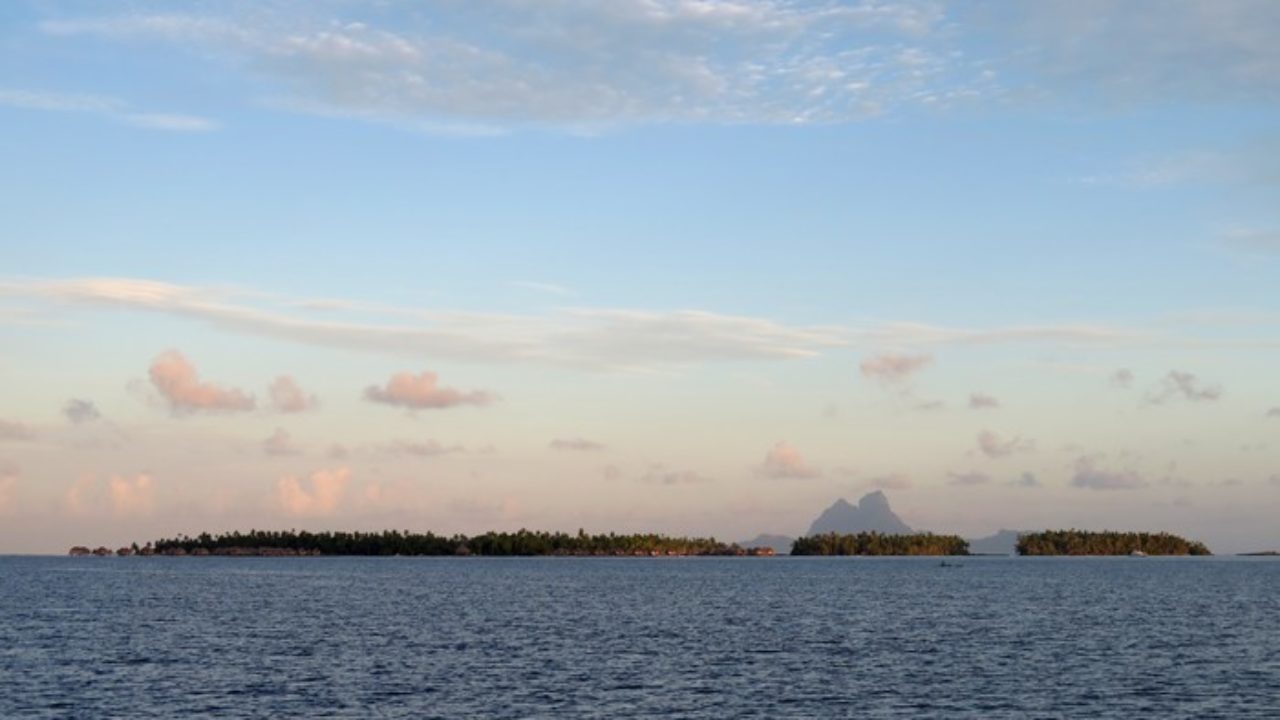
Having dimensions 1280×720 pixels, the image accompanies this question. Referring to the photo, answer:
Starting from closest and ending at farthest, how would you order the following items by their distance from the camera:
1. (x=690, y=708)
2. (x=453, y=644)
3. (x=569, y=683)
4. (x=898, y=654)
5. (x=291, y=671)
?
(x=690, y=708) → (x=569, y=683) → (x=291, y=671) → (x=898, y=654) → (x=453, y=644)

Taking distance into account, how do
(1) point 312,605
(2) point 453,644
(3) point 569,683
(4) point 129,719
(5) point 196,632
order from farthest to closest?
1. (1) point 312,605
2. (5) point 196,632
3. (2) point 453,644
4. (3) point 569,683
5. (4) point 129,719

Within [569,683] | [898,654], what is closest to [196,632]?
[569,683]

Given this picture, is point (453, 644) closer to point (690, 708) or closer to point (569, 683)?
point (569, 683)

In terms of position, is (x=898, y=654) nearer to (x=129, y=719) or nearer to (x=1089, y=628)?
(x=1089, y=628)

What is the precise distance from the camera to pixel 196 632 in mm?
123812

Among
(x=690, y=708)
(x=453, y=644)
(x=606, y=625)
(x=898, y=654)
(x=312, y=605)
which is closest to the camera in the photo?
(x=690, y=708)

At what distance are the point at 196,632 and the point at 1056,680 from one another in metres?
77.6

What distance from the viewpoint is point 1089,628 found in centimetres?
13125

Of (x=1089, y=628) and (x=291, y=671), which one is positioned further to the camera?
(x=1089, y=628)

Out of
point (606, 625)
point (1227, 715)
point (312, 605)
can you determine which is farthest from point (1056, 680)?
point (312, 605)

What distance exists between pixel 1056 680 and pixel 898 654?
18.2 meters

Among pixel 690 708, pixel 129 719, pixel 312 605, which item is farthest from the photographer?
pixel 312 605

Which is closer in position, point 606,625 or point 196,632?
point 196,632

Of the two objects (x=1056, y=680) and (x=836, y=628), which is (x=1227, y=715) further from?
(x=836, y=628)
